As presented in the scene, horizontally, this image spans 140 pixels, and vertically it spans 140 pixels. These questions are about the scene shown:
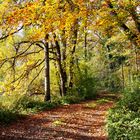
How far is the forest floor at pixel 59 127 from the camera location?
11820 millimetres

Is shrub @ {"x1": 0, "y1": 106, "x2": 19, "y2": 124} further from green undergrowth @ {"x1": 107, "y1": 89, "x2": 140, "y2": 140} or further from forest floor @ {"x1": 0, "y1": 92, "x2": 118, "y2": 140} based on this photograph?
green undergrowth @ {"x1": 107, "y1": 89, "x2": 140, "y2": 140}

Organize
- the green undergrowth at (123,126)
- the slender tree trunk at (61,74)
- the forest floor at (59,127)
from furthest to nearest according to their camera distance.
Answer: the slender tree trunk at (61,74)
the forest floor at (59,127)
the green undergrowth at (123,126)

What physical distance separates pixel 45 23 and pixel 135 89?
18.5ft

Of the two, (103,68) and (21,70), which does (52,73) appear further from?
(103,68)

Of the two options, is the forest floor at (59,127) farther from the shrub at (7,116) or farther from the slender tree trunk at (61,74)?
the slender tree trunk at (61,74)

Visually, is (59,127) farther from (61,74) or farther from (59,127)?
Answer: (61,74)

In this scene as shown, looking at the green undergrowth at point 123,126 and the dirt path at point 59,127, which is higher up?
the green undergrowth at point 123,126

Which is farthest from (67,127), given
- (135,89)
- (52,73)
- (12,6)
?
(52,73)

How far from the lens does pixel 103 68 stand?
4888 centimetres

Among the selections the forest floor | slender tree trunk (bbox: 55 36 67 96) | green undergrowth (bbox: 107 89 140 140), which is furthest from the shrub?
slender tree trunk (bbox: 55 36 67 96)

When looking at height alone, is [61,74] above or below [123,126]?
above

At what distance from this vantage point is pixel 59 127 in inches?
531

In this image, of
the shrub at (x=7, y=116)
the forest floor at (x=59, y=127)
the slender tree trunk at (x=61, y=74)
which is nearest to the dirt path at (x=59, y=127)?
the forest floor at (x=59, y=127)

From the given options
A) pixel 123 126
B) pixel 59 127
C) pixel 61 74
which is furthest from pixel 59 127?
pixel 61 74
